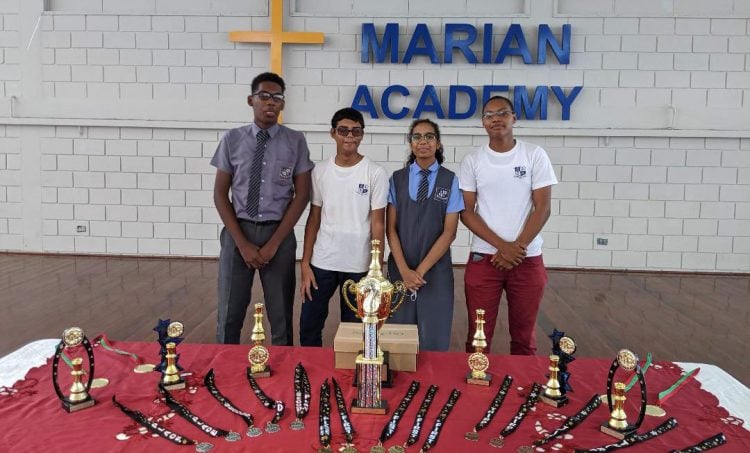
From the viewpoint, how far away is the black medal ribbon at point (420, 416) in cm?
119

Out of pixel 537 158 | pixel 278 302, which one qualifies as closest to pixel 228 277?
pixel 278 302

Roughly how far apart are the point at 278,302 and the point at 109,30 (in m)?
4.59

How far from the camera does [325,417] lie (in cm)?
128

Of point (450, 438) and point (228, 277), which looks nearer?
point (450, 438)

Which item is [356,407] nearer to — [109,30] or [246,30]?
[246,30]

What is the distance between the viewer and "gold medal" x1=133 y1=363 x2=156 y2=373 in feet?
5.12

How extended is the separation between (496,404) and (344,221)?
1.26 metres

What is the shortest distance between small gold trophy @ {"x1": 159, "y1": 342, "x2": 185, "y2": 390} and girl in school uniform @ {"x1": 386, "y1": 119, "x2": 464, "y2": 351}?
43.0 inches

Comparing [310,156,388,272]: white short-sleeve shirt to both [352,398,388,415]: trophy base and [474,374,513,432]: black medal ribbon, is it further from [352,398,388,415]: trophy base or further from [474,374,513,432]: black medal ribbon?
[352,398,388,415]: trophy base

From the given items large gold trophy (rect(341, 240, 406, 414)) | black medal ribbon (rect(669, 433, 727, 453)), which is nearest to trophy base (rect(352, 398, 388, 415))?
large gold trophy (rect(341, 240, 406, 414))

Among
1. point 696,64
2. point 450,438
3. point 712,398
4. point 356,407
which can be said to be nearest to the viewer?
point 450,438

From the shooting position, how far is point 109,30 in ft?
19.2

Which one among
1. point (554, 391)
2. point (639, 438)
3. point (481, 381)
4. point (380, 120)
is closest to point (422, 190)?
point (481, 381)

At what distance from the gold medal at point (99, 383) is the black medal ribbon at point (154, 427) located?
12 centimetres
